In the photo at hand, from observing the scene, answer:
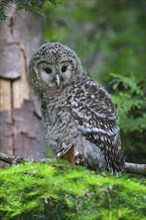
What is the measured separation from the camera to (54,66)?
5.93m

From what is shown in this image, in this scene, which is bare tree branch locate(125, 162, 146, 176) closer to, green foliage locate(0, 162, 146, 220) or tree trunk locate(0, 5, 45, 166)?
green foliage locate(0, 162, 146, 220)

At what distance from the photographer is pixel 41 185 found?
10.9 ft

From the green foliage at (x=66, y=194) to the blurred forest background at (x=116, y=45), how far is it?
2854 millimetres

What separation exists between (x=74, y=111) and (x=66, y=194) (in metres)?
2.16

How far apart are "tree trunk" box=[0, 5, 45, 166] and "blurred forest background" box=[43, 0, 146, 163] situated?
47 cm

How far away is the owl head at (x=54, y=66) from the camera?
19.4 feet

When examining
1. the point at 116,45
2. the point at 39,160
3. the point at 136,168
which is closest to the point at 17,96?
the point at 136,168

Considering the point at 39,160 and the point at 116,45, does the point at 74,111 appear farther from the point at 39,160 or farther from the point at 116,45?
the point at 116,45

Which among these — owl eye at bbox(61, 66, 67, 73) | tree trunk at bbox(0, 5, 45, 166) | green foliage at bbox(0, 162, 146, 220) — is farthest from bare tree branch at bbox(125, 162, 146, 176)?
tree trunk at bbox(0, 5, 45, 166)

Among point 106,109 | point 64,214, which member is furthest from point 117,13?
point 64,214

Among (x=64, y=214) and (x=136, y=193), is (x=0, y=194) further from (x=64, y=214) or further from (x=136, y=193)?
(x=136, y=193)

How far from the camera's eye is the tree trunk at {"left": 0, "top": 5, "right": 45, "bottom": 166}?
656 centimetres

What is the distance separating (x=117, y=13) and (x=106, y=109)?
222 inches

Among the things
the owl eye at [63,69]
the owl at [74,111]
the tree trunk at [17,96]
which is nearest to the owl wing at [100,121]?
the owl at [74,111]
